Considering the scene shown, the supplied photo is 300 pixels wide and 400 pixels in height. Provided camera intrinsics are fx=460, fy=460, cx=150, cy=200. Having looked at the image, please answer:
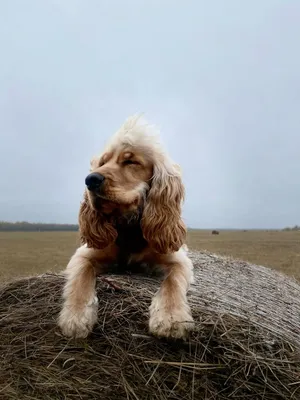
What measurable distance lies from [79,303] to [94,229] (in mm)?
780

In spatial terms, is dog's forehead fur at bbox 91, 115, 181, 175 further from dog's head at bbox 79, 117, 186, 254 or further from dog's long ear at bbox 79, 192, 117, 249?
dog's long ear at bbox 79, 192, 117, 249

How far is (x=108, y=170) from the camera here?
3.83 metres

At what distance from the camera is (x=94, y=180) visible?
143 inches

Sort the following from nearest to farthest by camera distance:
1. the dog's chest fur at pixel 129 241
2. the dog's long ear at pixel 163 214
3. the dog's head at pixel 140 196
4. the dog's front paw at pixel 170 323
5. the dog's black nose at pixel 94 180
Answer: the dog's front paw at pixel 170 323
the dog's black nose at pixel 94 180
the dog's head at pixel 140 196
the dog's long ear at pixel 163 214
the dog's chest fur at pixel 129 241

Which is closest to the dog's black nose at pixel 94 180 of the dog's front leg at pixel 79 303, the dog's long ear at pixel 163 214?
the dog's long ear at pixel 163 214

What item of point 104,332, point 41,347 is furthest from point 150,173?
point 41,347

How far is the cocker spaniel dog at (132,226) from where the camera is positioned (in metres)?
3.70

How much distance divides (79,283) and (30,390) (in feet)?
3.01

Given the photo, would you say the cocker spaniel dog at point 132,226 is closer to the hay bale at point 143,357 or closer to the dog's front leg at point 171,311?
the dog's front leg at point 171,311

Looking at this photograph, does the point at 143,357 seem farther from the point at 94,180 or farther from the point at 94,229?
the point at 94,180

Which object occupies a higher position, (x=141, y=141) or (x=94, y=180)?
(x=141, y=141)

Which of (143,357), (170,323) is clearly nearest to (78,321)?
(143,357)

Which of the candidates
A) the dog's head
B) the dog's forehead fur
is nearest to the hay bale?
the dog's head

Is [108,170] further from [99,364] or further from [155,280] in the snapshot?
[99,364]
